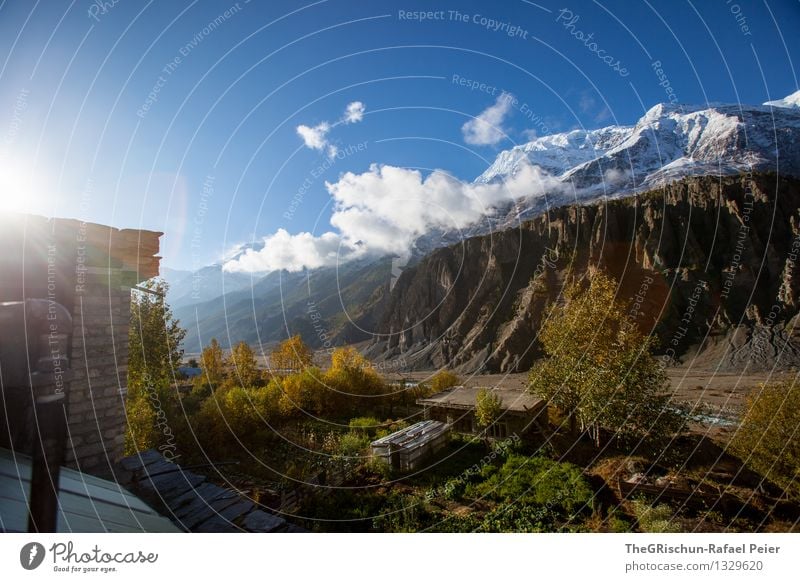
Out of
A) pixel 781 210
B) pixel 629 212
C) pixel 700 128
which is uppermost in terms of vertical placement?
pixel 700 128

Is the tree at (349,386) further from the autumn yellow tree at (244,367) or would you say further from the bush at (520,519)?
the bush at (520,519)

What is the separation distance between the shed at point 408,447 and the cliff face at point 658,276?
46282 millimetres

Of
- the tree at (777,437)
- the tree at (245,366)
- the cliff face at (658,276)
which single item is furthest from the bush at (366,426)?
the cliff face at (658,276)

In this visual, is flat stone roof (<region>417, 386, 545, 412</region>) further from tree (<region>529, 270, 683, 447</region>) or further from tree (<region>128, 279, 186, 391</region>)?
tree (<region>128, 279, 186, 391</region>)

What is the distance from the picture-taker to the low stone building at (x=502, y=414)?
15.6 meters

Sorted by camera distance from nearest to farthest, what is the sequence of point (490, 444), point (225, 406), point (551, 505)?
point (551, 505)
point (490, 444)
point (225, 406)

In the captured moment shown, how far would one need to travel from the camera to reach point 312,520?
33.0ft

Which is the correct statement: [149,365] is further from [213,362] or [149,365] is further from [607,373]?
[213,362]

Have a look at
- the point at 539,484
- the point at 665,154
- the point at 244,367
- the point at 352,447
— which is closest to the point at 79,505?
the point at 539,484

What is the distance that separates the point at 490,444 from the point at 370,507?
7130 mm

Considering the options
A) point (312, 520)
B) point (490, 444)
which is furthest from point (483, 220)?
point (312, 520)

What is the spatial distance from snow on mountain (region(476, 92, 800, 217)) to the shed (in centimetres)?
8709
